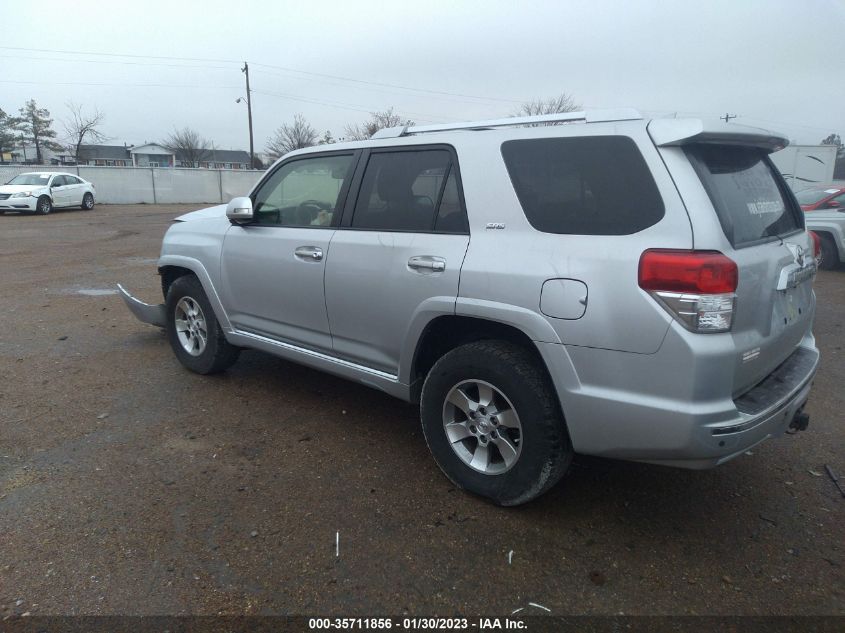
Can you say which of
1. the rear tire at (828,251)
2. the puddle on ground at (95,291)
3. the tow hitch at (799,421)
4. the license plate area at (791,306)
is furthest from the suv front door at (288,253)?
the rear tire at (828,251)

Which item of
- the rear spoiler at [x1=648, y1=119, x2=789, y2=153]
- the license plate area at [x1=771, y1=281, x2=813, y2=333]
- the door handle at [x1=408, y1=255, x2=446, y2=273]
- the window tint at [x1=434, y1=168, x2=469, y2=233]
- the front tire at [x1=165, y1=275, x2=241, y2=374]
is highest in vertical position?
the rear spoiler at [x1=648, y1=119, x2=789, y2=153]

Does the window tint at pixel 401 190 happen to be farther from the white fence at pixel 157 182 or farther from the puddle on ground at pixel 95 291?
the white fence at pixel 157 182

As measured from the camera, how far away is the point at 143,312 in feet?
17.9

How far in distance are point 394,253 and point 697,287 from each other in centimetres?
157

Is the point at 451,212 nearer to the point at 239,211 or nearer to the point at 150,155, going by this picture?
the point at 239,211

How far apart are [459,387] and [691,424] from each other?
1.12m

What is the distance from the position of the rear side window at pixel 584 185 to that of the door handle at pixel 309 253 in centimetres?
133

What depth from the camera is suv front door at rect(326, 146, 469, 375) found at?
122 inches

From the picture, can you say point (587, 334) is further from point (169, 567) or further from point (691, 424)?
point (169, 567)

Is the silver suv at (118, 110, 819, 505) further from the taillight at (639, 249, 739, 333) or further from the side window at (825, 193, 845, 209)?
the side window at (825, 193, 845, 209)

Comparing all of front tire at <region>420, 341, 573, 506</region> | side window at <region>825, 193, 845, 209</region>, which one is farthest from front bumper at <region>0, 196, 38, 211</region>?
side window at <region>825, 193, 845, 209</region>

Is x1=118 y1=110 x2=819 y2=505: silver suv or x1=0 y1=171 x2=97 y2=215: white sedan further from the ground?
x1=118 y1=110 x2=819 y2=505: silver suv

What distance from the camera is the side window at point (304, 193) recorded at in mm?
3834

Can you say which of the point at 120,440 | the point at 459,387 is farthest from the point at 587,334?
the point at 120,440
